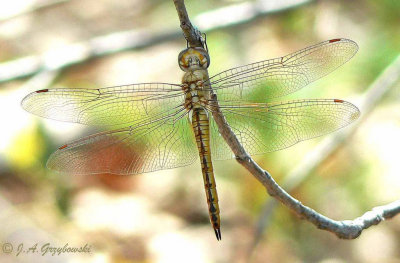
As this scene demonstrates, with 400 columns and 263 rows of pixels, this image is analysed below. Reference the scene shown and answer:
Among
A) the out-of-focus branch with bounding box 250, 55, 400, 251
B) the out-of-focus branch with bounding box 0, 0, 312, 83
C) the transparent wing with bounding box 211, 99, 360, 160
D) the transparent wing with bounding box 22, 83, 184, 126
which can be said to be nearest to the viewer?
the transparent wing with bounding box 211, 99, 360, 160

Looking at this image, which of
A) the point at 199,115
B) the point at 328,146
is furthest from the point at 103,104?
the point at 328,146

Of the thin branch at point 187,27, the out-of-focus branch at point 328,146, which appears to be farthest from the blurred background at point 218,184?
the thin branch at point 187,27

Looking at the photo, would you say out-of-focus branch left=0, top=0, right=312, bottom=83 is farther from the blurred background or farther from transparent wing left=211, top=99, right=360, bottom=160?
transparent wing left=211, top=99, right=360, bottom=160

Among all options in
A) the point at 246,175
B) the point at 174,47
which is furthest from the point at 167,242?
the point at 174,47

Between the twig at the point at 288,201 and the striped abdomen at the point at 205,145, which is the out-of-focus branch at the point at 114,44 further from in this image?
A: the twig at the point at 288,201

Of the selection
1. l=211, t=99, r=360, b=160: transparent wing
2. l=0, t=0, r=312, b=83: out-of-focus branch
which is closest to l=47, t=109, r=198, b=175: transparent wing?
l=211, t=99, r=360, b=160: transparent wing

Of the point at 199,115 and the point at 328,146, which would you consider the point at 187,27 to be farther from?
the point at 328,146

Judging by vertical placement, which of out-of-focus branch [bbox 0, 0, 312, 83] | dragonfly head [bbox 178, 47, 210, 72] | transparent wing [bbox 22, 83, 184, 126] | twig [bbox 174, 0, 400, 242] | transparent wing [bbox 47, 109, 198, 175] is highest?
out-of-focus branch [bbox 0, 0, 312, 83]
